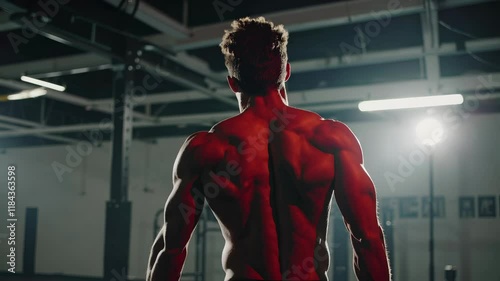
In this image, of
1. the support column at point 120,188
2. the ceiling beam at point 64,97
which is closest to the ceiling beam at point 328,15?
the support column at point 120,188

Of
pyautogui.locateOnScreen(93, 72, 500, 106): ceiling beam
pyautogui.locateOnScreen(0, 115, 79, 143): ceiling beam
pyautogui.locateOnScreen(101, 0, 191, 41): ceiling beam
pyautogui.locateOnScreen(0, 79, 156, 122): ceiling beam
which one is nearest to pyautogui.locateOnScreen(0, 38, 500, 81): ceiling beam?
pyautogui.locateOnScreen(0, 79, 156, 122): ceiling beam

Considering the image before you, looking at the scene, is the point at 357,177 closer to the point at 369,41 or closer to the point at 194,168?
the point at 194,168

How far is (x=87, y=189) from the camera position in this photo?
12.3 metres

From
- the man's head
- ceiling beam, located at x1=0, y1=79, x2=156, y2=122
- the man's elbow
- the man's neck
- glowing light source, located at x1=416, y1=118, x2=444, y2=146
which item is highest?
ceiling beam, located at x1=0, y1=79, x2=156, y2=122

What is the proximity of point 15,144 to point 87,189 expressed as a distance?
250cm

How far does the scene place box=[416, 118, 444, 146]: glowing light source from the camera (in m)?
6.43

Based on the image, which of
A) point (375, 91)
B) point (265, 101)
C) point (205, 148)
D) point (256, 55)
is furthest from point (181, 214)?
point (375, 91)

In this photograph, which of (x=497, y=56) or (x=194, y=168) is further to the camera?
(x=497, y=56)

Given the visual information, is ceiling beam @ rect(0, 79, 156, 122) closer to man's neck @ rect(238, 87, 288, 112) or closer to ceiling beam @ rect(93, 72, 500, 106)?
ceiling beam @ rect(93, 72, 500, 106)

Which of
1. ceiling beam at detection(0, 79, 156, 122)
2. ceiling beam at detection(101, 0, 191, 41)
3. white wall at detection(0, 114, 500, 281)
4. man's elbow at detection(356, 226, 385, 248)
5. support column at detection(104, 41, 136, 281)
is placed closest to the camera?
man's elbow at detection(356, 226, 385, 248)

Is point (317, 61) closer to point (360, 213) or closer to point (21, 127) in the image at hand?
point (360, 213)

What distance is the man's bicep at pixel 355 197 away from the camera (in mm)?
1525

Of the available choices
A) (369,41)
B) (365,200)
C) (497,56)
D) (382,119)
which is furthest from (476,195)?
(365,200)

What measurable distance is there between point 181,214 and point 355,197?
20.6 inches
